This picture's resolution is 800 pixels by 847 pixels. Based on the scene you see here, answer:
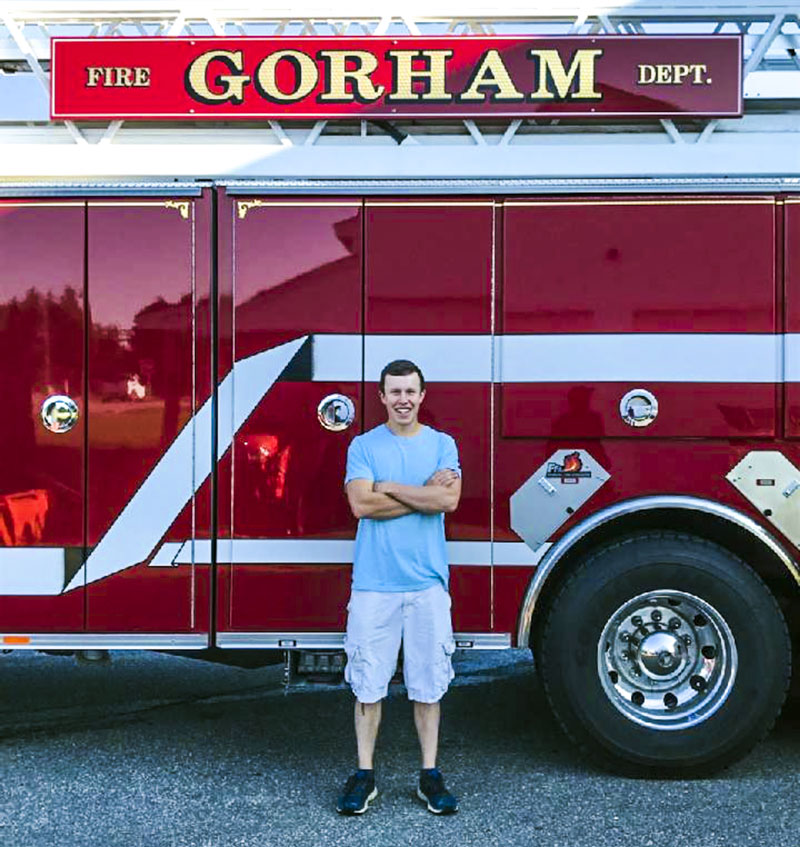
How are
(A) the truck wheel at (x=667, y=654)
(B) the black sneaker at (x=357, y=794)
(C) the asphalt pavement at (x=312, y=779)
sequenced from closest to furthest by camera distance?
1. (C) the asphalt pavement at (x=312, y=779)
2. (B) the black sneaker at (x=357, y=794)
3. (A) the truck wheel at (x=667, y=654)

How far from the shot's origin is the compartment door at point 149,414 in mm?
4848

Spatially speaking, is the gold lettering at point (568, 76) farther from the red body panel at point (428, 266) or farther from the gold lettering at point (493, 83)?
the red body panel at point (428, 266)

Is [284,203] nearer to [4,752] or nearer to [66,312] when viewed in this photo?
[66,312]

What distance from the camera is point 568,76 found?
4891mm

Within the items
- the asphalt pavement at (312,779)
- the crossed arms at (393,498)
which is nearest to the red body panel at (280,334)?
the crossed arms at (393,498)

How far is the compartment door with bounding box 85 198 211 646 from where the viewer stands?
15.9ft

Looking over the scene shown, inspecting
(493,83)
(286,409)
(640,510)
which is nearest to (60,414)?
(286,409)

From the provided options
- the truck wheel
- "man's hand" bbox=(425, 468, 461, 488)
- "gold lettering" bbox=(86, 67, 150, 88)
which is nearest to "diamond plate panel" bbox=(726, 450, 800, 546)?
the truck wheel

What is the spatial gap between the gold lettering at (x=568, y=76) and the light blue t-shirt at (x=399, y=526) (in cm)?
159

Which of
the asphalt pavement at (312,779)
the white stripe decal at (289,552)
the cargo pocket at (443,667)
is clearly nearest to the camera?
the asphalt pavement at (312,779)

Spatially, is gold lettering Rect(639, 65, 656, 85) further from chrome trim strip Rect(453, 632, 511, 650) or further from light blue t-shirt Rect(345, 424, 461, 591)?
chrome trim strip Rect(453, 632, 511, 650)

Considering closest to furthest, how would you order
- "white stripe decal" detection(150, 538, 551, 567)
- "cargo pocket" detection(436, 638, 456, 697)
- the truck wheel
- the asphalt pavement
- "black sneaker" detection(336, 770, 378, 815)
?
1. the asphalt pavement
2. "black sneaker" detection(336, 770, 378, 815)
3. "cargo pocket" detection(436, 638, 456, 697)
4. the truck wheel
5. "white stripe decal" detection(150, 538, 551, 567)

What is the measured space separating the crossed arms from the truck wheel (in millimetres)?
776

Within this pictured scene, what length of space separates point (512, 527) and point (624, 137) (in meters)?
1.74
